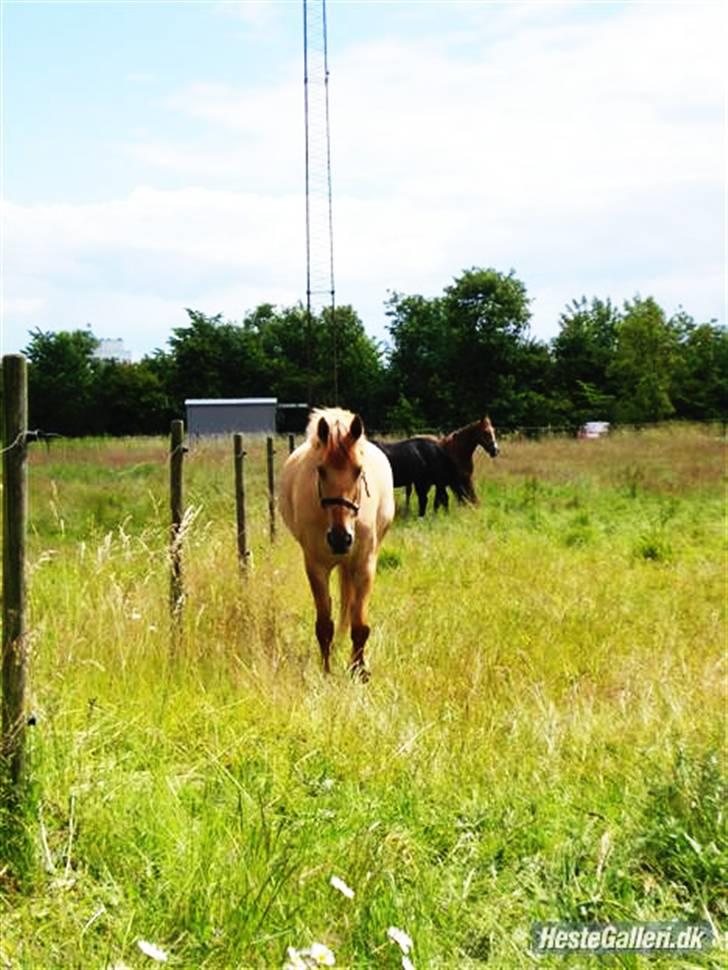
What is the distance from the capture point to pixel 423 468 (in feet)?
52.1

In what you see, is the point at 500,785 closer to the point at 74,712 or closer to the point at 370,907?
the point at 370,907

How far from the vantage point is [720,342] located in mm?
54500

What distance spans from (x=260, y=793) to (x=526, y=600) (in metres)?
4.69

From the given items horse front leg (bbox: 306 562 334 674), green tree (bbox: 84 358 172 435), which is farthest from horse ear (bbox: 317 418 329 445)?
green tree (bbox: 84 358 172 435)

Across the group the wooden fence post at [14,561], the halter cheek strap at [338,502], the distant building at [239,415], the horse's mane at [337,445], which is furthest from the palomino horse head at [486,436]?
the distant building at [239,415]

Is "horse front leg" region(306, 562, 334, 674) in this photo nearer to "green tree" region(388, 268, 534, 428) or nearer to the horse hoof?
the horse hoof

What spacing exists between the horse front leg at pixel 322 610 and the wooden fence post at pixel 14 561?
8.92ft

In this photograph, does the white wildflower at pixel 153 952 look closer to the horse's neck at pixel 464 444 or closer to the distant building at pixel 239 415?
the horse's neck at pixel 464 444

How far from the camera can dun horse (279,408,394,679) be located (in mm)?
5320

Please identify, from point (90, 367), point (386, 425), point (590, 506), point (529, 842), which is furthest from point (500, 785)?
point (90, 367)

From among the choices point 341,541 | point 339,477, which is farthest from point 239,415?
point 341,541

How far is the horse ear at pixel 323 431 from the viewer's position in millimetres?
5381

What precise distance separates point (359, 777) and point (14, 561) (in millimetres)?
1538

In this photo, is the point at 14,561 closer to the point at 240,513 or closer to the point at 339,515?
the point at 339,515
